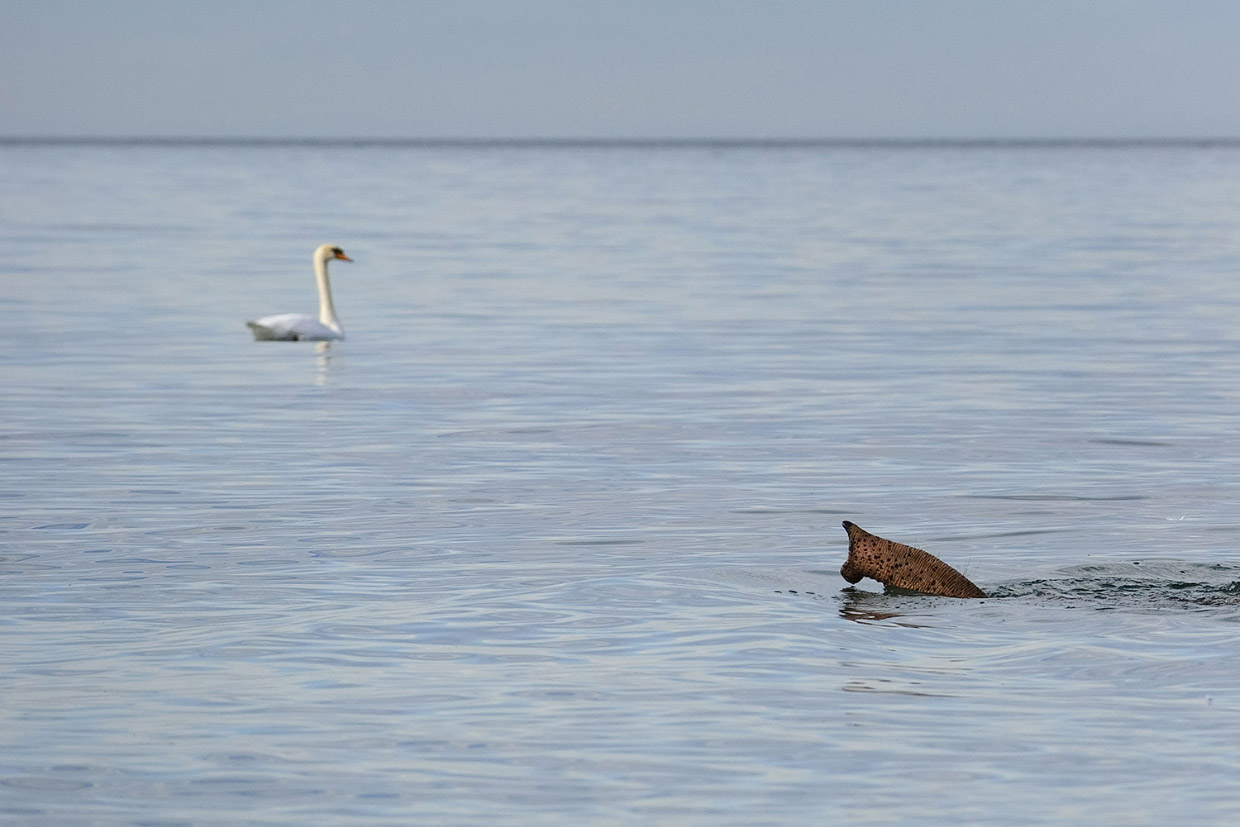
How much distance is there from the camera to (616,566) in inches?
523

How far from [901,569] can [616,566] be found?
5.91 ft

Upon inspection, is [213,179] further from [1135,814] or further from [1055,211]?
[1135,814]

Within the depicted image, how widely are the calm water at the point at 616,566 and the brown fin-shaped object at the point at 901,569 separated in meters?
0.18

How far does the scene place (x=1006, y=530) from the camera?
1484cm

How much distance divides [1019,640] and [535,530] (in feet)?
14.0

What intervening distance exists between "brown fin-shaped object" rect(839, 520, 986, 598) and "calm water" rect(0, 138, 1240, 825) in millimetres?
176

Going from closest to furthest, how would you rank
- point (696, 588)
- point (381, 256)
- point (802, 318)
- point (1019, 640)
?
point (1019, 640) → point (696, 588) → point (802, 318) → point (381, 256)

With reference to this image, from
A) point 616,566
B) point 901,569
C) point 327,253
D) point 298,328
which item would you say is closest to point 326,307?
point 298,328

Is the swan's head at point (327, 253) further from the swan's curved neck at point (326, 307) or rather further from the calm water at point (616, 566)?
the calm water at point (616, 566)

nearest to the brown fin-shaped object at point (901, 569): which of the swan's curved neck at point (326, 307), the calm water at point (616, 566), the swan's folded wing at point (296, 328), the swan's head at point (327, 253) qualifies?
the calm water at point (616, 566)

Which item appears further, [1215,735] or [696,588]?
[696,588]

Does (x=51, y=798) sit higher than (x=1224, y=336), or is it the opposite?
(x=1224, y=336)

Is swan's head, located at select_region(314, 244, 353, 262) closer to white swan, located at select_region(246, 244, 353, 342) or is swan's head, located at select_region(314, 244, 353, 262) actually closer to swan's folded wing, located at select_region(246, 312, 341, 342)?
white swan, located at select_region(246, 244, 353, 342)

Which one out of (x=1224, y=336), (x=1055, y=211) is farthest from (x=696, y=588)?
(x=1055, y=211)
